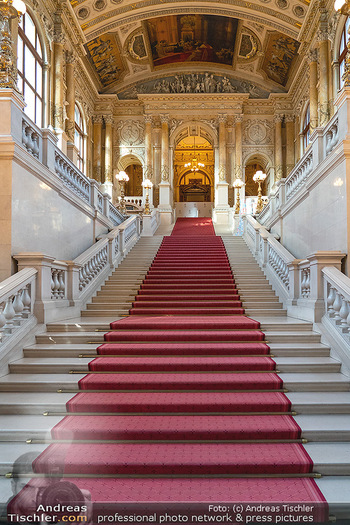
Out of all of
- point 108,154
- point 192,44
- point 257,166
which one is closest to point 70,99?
point 108,154

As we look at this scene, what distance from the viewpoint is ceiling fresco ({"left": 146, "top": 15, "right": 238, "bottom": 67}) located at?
19.2m

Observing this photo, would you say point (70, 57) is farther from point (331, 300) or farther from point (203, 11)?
point (331, 300)

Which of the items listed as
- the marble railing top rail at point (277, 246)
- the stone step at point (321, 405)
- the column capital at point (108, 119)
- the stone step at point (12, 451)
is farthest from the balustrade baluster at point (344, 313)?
the column capital at point (108, 119)

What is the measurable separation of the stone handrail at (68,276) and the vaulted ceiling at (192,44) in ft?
38.4

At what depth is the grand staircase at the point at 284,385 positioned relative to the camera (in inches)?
135

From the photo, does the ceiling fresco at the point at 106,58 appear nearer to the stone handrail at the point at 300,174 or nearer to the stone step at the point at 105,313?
the stone handrail at the point at 300,174

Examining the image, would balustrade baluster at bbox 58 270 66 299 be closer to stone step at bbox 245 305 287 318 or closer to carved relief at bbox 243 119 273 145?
stone step at bbox 245 305 287 318

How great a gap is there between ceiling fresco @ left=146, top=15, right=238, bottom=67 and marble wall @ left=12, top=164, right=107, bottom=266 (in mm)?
13975

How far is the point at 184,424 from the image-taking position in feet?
12.7

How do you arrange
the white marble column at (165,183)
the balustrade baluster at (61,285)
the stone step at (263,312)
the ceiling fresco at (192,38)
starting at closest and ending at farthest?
1. the balustrade baluster at (61,285)
2. the stone step at (263,312)
3. the ceiling fresco at (192,38)
4. the white marble column at (165,183)

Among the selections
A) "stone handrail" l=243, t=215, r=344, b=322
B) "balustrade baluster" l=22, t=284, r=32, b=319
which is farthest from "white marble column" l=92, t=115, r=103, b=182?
"balustrade baluster" l=22, t=284, r=32, b=319

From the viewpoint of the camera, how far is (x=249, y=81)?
22.8 metres

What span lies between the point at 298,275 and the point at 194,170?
24.0m

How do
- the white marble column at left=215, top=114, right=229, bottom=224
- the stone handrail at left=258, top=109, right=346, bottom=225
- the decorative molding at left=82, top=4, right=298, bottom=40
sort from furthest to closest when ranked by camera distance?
the white marble column at left=215, top=114, right=229, bottom=224 < the decorative molding at left=82, top=4, right=298, bottom=40 < the stone handrail at left=258, top=109, right=346, bottom=225
